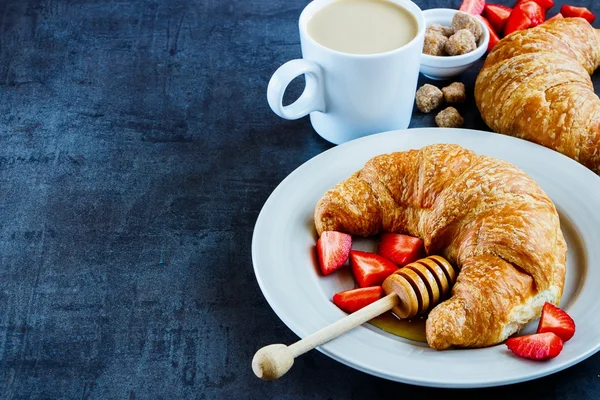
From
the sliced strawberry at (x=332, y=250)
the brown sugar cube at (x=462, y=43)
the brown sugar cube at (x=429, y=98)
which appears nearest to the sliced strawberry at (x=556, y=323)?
the sliced strawberry at (x=332, y=250)

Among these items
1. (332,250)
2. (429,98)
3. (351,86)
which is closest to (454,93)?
(429,98)

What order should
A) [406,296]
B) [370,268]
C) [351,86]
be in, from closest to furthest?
[406,296]
[370,268]
[351,86]

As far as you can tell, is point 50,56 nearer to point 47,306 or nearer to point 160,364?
point 47,306

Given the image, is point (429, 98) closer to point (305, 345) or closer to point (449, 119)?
point (449, 119)

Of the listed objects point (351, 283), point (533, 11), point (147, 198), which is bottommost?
point (147, 198)

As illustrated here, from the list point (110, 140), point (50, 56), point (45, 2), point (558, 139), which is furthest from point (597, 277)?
point (45, 2)

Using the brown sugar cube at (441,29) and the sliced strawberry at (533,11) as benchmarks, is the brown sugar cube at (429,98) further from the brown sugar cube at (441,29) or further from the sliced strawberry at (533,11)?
the sliced strawberry at (533,11)
